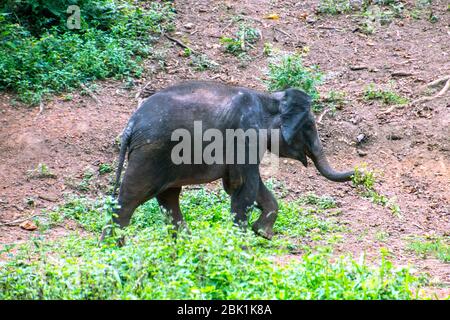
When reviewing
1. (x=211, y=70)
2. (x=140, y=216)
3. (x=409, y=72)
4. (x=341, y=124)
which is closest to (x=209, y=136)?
(x=140, y=216)

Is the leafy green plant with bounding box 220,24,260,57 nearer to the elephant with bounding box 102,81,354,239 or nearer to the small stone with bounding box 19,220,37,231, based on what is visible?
the elephant with bounding box 102,81,354,239

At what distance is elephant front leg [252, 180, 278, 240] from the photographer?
33.4 ft

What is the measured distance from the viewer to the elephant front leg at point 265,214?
1019 cm

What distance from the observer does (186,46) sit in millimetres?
14773

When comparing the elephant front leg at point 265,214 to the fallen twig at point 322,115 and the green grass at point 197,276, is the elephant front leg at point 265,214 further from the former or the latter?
the fallen twig at point 322,115

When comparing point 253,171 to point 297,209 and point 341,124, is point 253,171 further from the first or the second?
point 341,124

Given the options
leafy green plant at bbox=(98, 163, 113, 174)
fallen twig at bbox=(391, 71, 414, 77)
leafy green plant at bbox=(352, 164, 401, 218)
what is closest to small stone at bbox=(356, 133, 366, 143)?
leafy green plant at bbox=(352, 164, 401, 218)

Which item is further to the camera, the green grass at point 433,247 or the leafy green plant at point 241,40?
the leafy green plant at point 241,40

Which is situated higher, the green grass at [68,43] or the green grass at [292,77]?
the green grass at [292,77]

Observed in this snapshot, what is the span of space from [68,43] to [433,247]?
6.60 meters

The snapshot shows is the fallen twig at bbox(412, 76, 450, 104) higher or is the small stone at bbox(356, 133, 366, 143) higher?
the fallen twig at bbox(412, 76, 450, 104)

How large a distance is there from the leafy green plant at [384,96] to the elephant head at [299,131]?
3252mm

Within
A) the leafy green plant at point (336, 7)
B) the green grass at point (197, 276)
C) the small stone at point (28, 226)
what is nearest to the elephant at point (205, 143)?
the green grass at point (197, 276)

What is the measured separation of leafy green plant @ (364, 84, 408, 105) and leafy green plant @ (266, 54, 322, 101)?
92cm
